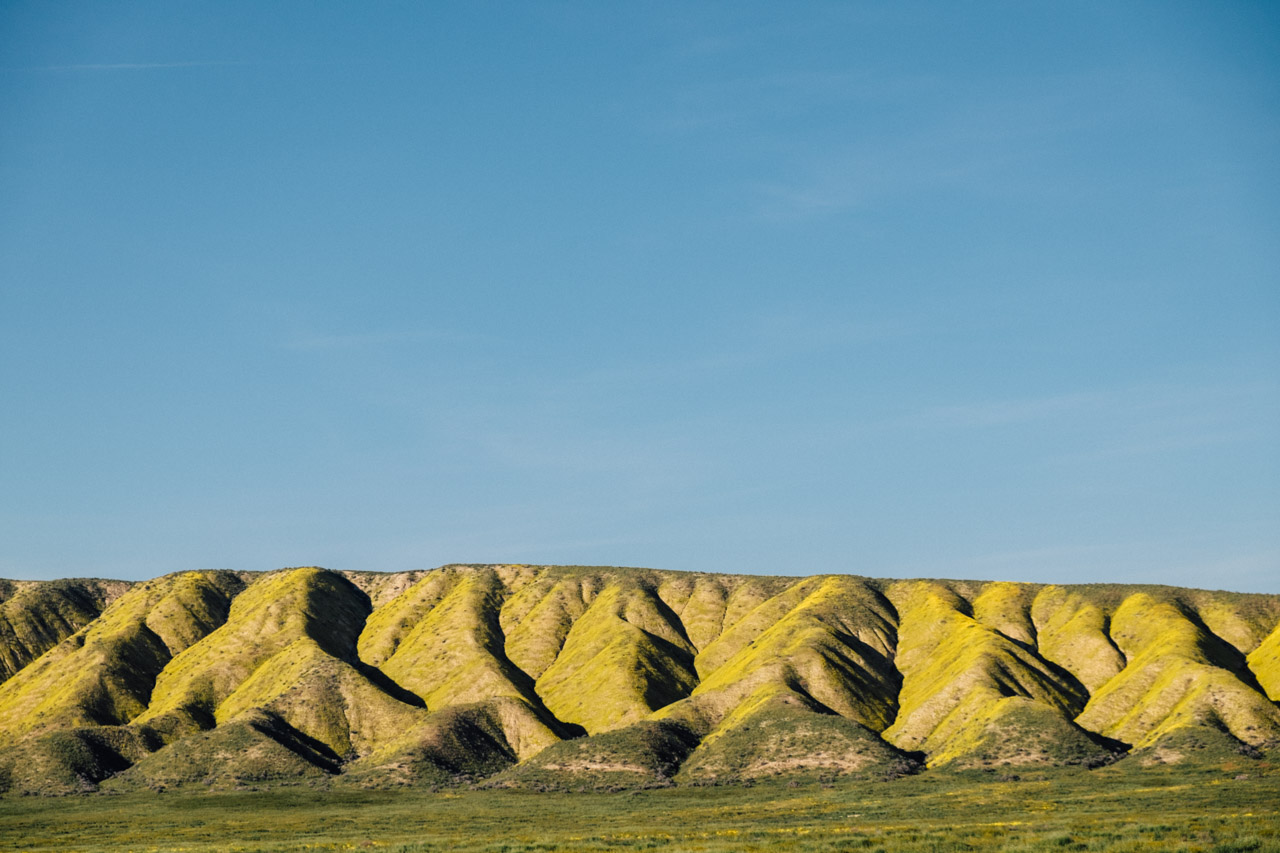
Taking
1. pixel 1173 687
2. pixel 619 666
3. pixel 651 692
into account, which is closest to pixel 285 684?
pixel 619 666

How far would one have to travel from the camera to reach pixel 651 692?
166 metres

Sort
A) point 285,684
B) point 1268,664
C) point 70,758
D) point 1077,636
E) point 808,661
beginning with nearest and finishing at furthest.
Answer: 1. point 70,758
2. point 1268,664
3. point 808,661
4. point 285,684
5. point 1077,636

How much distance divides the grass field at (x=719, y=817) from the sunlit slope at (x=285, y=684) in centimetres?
2382

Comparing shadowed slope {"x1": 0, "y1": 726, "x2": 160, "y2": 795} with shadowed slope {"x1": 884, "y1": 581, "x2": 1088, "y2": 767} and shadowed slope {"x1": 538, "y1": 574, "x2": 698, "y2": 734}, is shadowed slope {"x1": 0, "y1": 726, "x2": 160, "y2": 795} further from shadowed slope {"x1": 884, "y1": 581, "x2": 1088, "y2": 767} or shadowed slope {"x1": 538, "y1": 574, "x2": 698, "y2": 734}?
shadowed slope {"x1": 884, "y1": 581, "x2": 1088, "y2": 767}

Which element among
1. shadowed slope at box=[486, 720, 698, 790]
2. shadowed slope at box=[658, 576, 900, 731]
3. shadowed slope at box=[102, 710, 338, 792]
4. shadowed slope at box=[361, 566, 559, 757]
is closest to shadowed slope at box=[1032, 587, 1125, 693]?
shadowed slope at box=[658, 576, 900, 731]

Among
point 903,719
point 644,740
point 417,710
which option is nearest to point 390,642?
point 417,710

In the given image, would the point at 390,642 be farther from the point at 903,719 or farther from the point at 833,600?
the point at 903,719

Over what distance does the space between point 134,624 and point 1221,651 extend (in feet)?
536

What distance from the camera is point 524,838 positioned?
7750cm

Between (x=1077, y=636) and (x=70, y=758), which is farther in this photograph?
(x=1077, y=636)

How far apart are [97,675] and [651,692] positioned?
80046 mm

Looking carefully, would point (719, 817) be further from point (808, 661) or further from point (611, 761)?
point (808, 661)

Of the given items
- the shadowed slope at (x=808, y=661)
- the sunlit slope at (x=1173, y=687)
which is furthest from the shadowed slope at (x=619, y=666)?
the sunlit slope at (x=1173, y=687)

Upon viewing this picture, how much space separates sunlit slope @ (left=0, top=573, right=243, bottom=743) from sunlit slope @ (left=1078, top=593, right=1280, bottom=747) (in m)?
132
